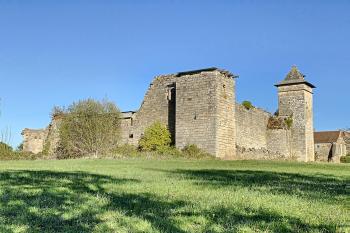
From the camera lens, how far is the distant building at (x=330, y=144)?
6956cm

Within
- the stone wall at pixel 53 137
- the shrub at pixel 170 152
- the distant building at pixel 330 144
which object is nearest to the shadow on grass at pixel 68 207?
the shrub at pixel 170 152

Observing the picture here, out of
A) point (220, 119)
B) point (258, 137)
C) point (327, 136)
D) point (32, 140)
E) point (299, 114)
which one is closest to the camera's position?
point (220, 119)

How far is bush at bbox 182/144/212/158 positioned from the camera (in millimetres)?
29375

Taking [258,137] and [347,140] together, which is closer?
[258,137]

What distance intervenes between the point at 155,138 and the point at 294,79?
1658 centimetres

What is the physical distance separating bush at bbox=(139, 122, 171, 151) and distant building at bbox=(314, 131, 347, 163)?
4200 centimetres

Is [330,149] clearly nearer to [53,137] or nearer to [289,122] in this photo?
[289,122]

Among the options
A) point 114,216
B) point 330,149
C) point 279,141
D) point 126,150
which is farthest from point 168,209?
point 330,149

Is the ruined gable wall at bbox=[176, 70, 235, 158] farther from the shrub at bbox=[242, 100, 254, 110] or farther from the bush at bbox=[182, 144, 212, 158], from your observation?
the shrub at bbox=[242, 100, 254, 110]

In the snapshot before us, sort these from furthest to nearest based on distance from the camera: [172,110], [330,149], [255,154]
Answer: [330,149], [255,154], [172,110]

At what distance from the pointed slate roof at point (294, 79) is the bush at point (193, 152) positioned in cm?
1585

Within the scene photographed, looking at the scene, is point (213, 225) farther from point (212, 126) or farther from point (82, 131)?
point (82, 131)

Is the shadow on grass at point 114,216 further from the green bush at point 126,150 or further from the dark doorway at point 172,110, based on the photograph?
the dark doorway at point 172,110

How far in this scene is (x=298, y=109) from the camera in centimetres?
4178
